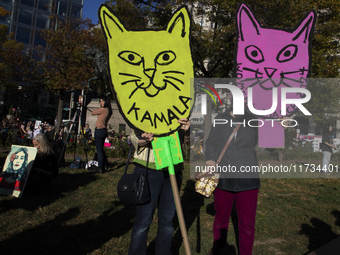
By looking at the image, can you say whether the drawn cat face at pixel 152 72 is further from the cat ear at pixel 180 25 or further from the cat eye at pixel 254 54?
the cat eye at pixel 254 54

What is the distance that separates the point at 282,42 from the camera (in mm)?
2770

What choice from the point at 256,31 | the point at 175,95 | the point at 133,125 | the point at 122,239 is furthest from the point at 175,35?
the point at 122,239

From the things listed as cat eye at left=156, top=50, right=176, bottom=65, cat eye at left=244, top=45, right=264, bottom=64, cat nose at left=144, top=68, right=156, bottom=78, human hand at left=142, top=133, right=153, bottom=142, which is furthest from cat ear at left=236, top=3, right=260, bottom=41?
human hand at left=142, top=133, right=153, bottom=142

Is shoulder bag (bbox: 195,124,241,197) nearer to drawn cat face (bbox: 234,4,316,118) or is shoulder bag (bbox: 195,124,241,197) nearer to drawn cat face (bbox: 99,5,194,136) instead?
drawn cat face (bbox: 234,4,316,118)

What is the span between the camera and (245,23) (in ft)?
9.14

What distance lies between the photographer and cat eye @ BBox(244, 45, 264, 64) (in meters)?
2.78

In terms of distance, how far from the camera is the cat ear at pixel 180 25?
2.27 meters

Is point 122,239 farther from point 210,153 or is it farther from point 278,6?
point 278,6

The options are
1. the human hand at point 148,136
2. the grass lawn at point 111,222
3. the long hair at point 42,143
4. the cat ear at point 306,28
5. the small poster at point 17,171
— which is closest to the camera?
the human hand at point 148,136

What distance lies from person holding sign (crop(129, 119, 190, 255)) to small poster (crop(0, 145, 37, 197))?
9.62ft

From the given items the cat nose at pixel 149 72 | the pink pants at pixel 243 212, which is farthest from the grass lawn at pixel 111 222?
the cat nose at pixel 149 72

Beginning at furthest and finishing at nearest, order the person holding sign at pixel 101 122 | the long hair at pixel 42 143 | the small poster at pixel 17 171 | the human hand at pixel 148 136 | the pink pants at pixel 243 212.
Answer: the person holding sign at pixel 101 122 < the long hair at pixel 42 143 < the small poster at pixel 17 171 < the pink pants at pixel 243 212 < the human hand at pixel 148 136

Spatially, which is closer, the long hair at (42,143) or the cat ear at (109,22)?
the cat ear at (109,22)

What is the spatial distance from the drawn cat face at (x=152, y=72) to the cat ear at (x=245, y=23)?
2.45 ft
